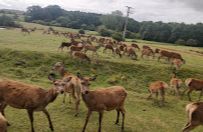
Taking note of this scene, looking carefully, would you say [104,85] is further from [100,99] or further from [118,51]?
[100,99]

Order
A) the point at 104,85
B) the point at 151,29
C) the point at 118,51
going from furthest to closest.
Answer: the point at 151,29 → the point at 118,51 → the point at 104,85

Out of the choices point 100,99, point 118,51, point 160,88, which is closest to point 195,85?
point 160,88

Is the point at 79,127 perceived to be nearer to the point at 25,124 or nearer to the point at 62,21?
the point at 25,124

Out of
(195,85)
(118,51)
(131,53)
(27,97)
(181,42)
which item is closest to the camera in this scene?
(27,97)

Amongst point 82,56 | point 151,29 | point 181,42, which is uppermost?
point 151,29

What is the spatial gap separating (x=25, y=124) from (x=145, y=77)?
47.9 feet

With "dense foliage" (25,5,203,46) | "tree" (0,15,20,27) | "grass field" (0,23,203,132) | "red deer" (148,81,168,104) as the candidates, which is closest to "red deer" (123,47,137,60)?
"grass field" (0,23,203,132)

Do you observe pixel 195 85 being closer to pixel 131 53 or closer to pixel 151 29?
pixel 131 53

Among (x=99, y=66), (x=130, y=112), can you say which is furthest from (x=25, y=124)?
(x=99, y=66)

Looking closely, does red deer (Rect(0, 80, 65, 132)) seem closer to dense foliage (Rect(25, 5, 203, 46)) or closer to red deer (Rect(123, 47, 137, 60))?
red deer (Rect(123, 47, 137, 60))

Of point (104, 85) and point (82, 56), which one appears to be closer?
point (104, 85)

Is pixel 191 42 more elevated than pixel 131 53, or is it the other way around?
pixel 131 53

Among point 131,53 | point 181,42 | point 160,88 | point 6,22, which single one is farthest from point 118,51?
point 6,22

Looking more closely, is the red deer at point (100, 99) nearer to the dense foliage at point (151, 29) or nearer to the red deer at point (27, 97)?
the red deer at point (27, 97)
